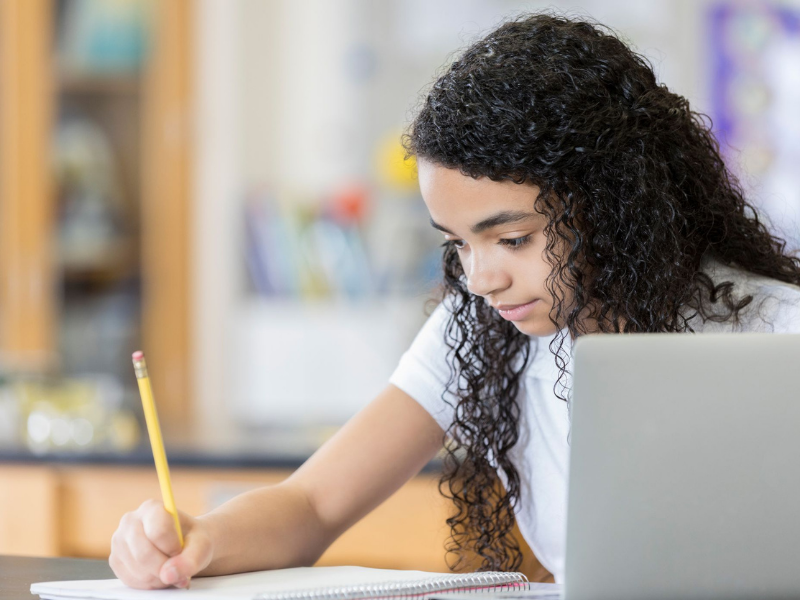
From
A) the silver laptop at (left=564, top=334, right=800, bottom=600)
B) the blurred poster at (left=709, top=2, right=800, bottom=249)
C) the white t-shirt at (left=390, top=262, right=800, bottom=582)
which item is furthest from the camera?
the blurred poster at (left=709, top=2, right=800, bottom=249)

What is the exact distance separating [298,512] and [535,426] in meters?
0.31

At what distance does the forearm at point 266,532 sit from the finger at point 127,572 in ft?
0.26

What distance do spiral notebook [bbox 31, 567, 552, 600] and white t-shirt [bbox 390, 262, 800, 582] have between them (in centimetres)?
32

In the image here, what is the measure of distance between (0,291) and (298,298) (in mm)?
900

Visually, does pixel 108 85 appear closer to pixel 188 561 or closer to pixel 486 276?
pixel 486 276

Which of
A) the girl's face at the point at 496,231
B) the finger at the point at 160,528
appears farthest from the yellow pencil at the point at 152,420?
the girl's face at the point at 496,231

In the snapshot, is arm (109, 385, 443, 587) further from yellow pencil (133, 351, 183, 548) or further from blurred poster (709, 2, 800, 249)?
blurred poster (709, 2, 800, 249)

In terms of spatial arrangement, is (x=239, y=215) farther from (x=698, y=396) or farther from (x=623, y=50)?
(x=698, y=396)

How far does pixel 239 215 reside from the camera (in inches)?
124

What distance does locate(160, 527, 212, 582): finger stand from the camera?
0.85m

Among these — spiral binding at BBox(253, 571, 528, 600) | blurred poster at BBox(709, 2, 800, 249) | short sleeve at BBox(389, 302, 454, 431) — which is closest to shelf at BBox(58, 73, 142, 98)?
blurred poster at BBox(709, 2, 800, 249)

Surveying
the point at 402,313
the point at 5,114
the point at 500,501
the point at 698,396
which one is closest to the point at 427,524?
the point at 500,501

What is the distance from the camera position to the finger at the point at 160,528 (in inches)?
33.8

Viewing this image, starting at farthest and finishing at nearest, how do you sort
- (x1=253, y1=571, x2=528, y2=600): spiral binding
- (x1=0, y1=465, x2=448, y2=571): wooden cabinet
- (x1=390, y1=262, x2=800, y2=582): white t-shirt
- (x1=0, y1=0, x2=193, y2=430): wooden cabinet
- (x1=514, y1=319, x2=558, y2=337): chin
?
(x1=0, y1=0, x2=193, y2=430): wooden cabinet → (x1=0, y1=465, x2=448, y2=571): wooden cabinet → (x1=390, y1=262, x2=800, y2=582): white t-shirt → (x1=514, y1=319, x2=558, y2=337): chin → (x1=253, y1=571, x2=528, y2=600): spiral binding
